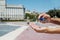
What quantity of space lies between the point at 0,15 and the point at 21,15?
7.50 meters

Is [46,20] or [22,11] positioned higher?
[46,20]

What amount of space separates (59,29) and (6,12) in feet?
219

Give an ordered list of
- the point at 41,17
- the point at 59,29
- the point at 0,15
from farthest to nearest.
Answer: the point at 0,15
the point at 41,17
the point at 59,29

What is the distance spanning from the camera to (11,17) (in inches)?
2589

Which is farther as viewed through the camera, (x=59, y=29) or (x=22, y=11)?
(x=22, y=11)

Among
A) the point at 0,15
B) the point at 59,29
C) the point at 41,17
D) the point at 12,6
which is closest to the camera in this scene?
the point at 59,29

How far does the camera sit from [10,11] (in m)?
68.3

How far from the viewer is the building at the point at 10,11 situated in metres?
65.8

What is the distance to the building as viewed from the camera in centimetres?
6575

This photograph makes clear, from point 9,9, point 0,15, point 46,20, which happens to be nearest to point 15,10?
point 9,9

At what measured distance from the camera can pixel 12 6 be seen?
69688 millimetres

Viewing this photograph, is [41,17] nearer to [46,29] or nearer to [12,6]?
[46,29]

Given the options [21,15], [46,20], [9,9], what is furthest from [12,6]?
[46,20]

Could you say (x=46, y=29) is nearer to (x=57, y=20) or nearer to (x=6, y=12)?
(x=57, y=20)
